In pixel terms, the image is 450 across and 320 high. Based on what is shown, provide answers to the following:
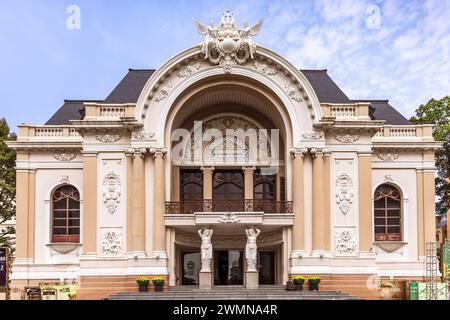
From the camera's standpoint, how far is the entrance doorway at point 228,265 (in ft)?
107

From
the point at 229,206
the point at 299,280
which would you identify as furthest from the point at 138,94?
the point at 299,280

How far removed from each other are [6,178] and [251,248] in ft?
58.5

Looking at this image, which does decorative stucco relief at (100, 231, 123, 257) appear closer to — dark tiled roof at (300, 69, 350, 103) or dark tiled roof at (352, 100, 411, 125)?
dark tiled roof at (300, 69, 350, 103)

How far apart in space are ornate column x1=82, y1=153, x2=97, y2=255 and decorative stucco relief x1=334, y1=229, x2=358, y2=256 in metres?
11.6

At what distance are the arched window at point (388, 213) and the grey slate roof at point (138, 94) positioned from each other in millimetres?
4331

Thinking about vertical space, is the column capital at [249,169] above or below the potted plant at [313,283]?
above

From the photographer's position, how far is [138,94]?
113ft

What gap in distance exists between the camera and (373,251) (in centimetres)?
2991

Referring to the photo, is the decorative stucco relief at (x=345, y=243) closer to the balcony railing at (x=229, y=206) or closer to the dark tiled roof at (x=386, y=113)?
the balcony railing at (x=229, y=206)

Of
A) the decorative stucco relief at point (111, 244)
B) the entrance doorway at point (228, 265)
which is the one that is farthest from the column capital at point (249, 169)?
the decorative stucco relief at point (111, 244)

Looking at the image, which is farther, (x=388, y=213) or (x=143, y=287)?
(x=388, y=213)

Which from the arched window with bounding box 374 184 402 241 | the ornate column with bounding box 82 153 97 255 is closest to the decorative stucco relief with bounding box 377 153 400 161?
the arched window with bounding box 374 184 402 241

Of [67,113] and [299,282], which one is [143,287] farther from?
[67,113]
